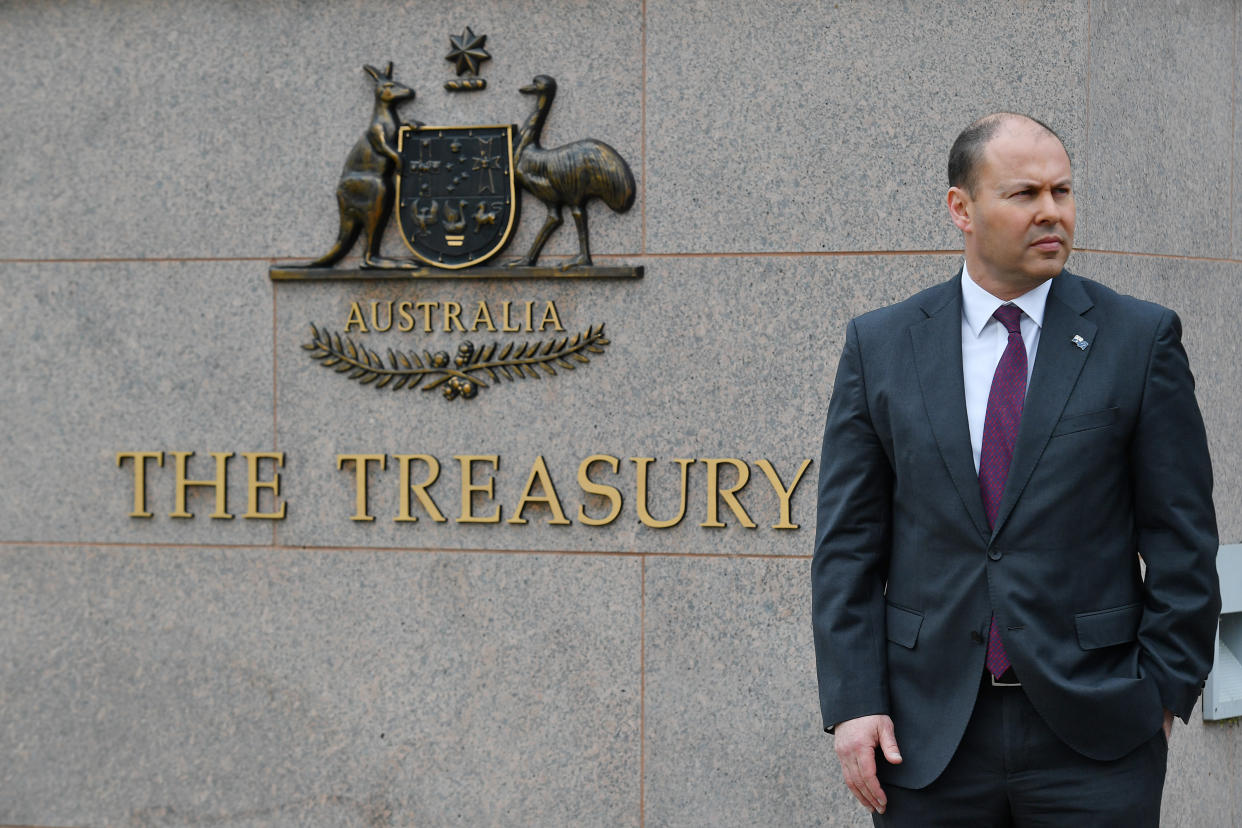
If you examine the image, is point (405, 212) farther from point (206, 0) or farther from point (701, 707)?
point (701, 707)

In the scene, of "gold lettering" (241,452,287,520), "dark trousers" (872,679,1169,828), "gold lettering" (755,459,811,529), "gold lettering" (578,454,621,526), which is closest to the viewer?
"dark trousers" (872,679,1169,828)

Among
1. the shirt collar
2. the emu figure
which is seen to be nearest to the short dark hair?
the shirt collar

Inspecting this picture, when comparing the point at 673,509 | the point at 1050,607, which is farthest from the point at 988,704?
the point at 673,509

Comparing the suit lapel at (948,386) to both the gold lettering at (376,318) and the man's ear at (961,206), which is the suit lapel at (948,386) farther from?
the gold lettering at (376,318)

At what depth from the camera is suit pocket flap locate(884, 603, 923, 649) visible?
107 inches

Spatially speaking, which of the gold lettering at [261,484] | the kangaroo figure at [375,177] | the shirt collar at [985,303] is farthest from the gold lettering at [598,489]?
the shirt collar at [985,303]

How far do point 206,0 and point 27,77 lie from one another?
0.87 m

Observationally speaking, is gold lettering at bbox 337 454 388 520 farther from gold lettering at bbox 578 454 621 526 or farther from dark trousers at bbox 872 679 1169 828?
dark trousers at bbox 872 679 1169 828

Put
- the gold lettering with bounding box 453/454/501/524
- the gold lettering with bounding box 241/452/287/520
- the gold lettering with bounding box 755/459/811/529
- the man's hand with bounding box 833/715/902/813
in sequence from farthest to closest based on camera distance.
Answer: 1. the gold lettering with bounding box 241/452/287/520
2. the gold lettering with bounding box 453/454/501/524
3. the gold lettering with bounding box 755/459/811/529
4. the man's hand with bounding box 833/715/902/813

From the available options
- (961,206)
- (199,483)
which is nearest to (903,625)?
(961,206)

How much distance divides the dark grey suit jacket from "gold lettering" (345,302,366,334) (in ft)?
9.04

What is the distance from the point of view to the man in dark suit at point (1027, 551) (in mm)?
2557

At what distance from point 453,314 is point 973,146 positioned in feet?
8.80

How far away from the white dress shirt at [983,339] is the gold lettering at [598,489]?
87.1 inches
